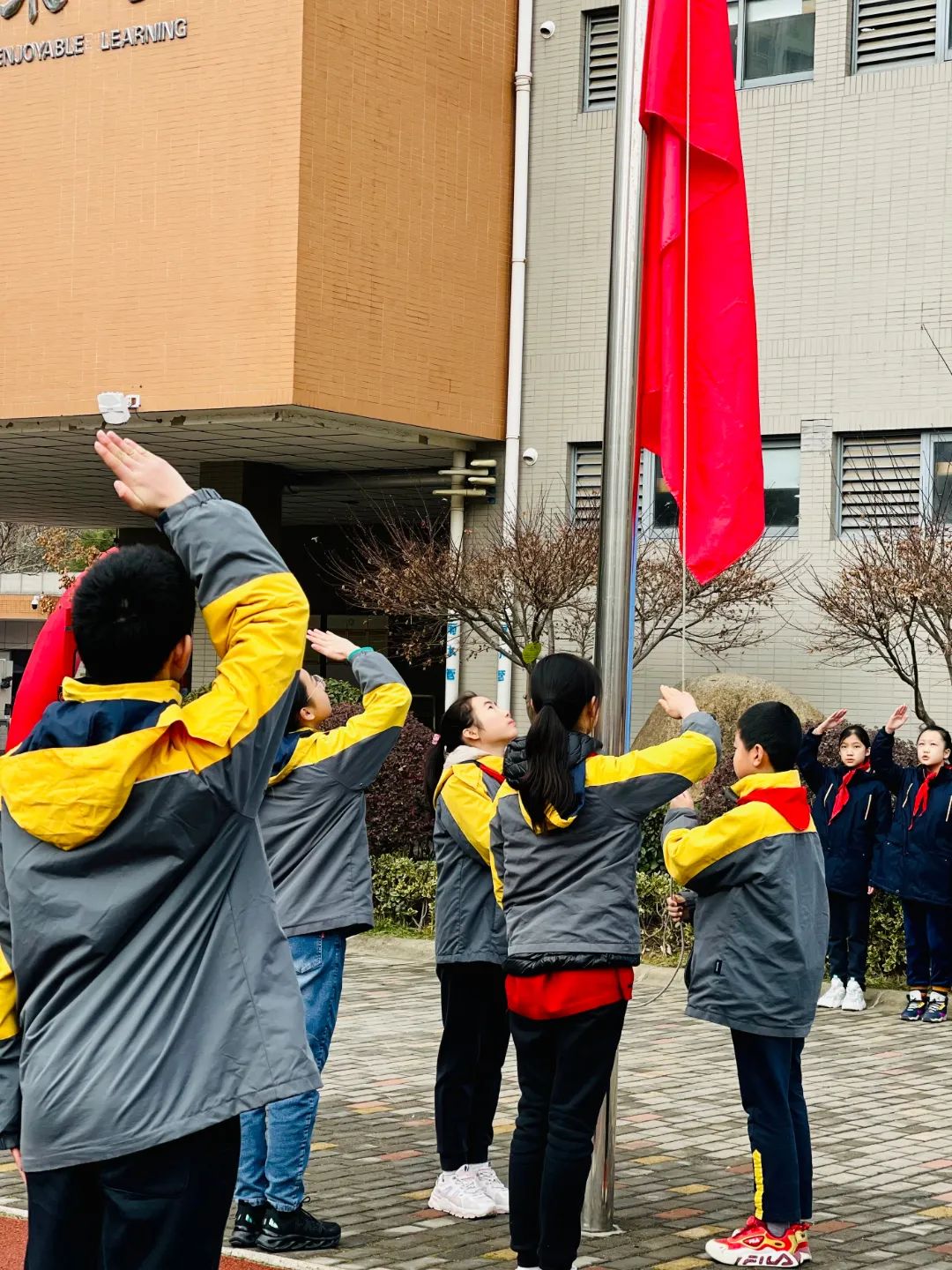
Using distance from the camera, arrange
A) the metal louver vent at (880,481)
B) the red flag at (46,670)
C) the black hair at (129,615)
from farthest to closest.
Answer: the metal louver vent at (880,481), the red flag at (46,670), the black hair at (129,615)

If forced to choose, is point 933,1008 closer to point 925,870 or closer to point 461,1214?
point 925,870

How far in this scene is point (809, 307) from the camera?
716 inches

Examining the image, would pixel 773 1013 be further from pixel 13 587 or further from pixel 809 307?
pixel 13 587

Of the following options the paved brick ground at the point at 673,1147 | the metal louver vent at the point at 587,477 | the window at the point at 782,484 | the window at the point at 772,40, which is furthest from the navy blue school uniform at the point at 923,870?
the window at the point at 772,40

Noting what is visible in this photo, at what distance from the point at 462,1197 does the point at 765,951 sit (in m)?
1.53

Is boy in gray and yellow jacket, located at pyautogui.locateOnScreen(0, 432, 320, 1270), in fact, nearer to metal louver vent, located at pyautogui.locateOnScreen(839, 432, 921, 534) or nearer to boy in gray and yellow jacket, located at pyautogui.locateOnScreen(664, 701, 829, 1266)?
boy in gray and yellow jacket, located at pyautogui.locateOnScreen(664, 701, 829, 1266)

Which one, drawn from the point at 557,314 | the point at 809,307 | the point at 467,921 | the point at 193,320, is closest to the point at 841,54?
the point at 809,307

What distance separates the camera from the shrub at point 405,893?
47.8ft

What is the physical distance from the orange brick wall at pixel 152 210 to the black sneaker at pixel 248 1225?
12.5 meters

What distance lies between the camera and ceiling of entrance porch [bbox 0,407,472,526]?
19.1 metres

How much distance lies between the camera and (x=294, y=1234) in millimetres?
5891

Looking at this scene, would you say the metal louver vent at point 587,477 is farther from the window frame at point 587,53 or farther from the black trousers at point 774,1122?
the black trousers at point 774,1122

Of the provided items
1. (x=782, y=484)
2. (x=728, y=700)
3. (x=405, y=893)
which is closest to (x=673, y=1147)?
(x=405, y=893)

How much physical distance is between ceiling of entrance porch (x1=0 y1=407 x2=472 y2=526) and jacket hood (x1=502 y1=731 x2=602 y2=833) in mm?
12983
